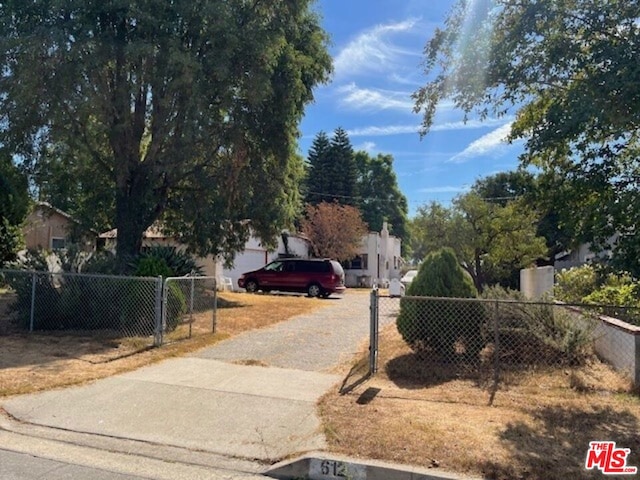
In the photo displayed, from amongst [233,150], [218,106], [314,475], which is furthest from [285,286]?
[314,475]

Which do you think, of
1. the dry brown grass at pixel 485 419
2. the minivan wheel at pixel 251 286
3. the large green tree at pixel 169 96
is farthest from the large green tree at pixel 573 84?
the minivan wheel at pixel 251 286

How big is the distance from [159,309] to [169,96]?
22.2ft

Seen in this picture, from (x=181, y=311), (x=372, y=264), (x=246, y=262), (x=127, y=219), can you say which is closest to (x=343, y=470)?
(x=181, y=311)

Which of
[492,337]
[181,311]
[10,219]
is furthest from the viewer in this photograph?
[10,219]

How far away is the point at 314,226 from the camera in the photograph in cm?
3862

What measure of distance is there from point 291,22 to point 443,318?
459 inches

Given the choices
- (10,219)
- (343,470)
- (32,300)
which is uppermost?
(10,219)

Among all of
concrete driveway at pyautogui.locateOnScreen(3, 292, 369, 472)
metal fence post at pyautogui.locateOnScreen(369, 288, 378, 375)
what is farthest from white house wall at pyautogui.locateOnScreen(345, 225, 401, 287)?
metal fence post at pyautogui.locateOnScreen(369, 288, 378, 375)

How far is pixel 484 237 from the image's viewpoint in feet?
65.0

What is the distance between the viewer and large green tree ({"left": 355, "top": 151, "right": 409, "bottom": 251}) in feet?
Answer: 194

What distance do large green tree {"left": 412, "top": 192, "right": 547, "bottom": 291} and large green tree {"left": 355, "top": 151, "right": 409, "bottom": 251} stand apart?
37201 mm

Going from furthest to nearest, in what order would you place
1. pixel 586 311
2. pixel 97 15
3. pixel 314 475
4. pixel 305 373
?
pixel 97 15 → pixel 586 311 → pixel 305 373 → pixel 314 475

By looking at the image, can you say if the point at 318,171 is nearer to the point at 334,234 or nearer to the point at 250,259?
the point at 334,234

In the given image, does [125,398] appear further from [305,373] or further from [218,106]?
[218,106]
